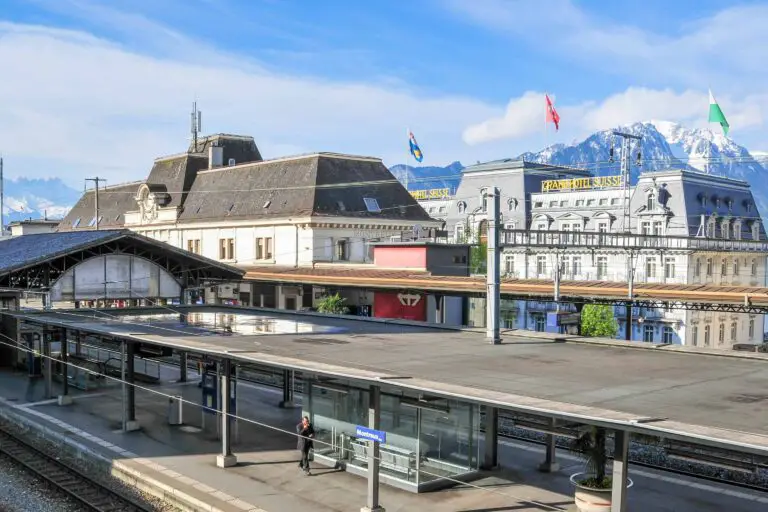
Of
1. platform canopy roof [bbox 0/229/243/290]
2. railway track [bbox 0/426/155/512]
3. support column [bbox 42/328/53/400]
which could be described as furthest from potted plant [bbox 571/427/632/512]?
platform canopy roof [bbox 0/229/243/290]

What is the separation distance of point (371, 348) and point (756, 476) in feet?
30.8

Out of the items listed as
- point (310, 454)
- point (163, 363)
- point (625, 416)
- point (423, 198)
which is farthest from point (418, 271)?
point (423, 198)

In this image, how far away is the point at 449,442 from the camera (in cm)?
1627

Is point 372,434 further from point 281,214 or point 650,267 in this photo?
point 650,267

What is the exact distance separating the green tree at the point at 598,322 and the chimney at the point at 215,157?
3715 centimetres

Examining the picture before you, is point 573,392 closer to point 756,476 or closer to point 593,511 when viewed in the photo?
point 593,511

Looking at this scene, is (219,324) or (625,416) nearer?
(625,416)

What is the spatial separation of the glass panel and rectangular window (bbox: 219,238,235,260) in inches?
1849

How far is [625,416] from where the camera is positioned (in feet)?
31.7

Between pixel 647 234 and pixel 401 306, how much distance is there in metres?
24.0

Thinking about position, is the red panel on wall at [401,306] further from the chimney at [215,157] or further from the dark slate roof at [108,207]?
the dark slate roof at [108,207]

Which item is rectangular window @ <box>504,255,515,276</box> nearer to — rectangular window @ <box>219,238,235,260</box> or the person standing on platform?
rectangular window @ <box>219,238,235,260</box>

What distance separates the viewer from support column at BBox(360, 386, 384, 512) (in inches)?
535

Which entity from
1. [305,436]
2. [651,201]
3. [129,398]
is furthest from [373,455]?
[651,201]
